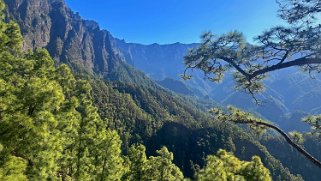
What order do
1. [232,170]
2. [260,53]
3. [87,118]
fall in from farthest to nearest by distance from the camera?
[87,118]
[232,170]
[260,53]

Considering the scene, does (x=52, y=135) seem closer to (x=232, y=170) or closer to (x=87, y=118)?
(x=87, y=118)

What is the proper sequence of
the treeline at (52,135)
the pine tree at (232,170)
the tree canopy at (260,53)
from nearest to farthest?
the tree canopy at (260,53), the treeline at (52,135), the pine tree at (232,170)

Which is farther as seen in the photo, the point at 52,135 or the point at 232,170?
the point at 232,170

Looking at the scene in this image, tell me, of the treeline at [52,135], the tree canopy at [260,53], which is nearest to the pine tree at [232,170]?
the treeline at [52,135]

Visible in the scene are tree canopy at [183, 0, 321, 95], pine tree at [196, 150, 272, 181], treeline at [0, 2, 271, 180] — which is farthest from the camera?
pine tree at [196, 150, 272, 181]

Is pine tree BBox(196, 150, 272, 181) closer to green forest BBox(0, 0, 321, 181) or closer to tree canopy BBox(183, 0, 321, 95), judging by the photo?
green forest BBox(0, 0, 321, 181)

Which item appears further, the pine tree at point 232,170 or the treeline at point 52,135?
the pine tree at point 232,170

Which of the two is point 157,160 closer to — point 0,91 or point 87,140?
point 87,140

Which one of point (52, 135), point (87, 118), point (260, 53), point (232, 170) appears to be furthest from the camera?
point (87, 118)

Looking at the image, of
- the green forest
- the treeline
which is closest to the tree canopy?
the green forest

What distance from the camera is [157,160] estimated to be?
49.1 m

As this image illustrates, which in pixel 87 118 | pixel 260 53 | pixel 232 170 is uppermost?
pixel 87 118

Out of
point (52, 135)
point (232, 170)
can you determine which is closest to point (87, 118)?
point (52, 135)

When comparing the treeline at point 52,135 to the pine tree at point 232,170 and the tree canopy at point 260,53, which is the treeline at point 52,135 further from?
the tree canopy at point 260,53
